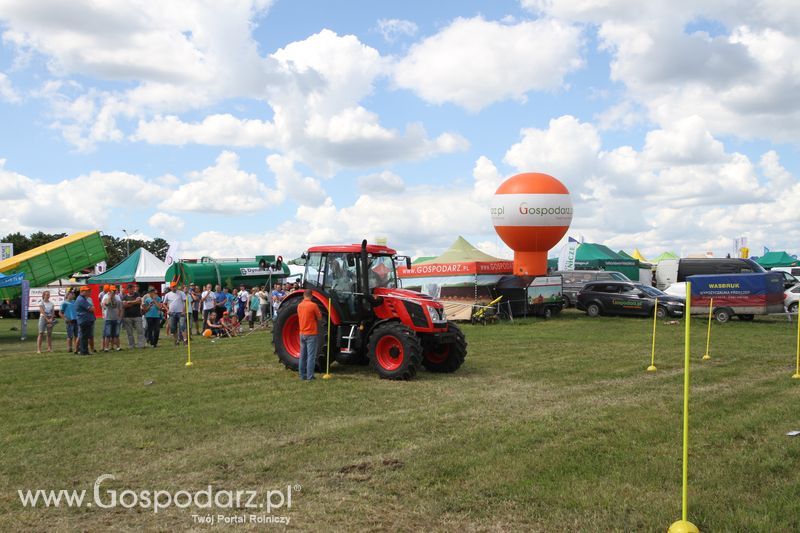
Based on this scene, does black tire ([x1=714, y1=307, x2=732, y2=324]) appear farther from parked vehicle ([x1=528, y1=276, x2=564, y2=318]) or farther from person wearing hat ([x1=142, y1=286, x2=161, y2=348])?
person wearing hat ([x1=142, y1=286, x2=161, y2=348])

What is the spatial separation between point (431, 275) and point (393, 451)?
20.4 meters

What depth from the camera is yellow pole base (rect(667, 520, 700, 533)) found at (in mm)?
4473

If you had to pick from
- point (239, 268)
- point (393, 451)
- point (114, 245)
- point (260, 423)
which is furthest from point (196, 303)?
point (114, 245)

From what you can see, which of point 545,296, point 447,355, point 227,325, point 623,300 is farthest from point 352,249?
point 623,300

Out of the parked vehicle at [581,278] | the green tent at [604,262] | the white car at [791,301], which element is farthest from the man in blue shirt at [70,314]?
the green tent at [604,262]

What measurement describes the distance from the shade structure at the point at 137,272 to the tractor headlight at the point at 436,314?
76.2 ft

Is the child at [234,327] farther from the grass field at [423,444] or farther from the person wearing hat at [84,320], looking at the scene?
the grass field at [423,444]

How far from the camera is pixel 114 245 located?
77938mm

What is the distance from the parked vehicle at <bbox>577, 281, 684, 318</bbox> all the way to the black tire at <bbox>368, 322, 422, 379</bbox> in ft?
59.9

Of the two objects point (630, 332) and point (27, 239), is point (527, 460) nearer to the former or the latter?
point (630, 332)

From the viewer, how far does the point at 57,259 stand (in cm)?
2609

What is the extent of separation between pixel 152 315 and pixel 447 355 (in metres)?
9.08

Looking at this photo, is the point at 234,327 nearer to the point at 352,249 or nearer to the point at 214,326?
the point at 214,326

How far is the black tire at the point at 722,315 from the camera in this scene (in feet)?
81.3
